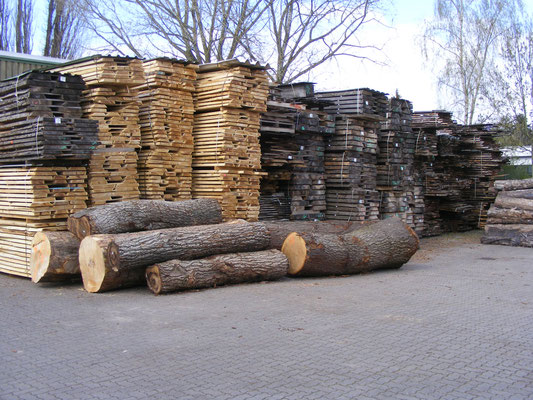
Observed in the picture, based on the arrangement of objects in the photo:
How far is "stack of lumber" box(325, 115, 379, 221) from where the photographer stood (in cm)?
1712

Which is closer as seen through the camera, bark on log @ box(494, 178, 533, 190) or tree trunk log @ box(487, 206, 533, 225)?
tree trunk log @ box(487, 206, 533, 225)

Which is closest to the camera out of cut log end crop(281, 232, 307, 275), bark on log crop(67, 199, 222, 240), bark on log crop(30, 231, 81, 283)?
bark on log crop(30, 231, 81, 283)

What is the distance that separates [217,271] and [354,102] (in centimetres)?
884

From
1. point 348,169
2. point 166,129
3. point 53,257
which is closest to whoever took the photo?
point 53,257

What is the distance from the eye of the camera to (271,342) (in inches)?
279

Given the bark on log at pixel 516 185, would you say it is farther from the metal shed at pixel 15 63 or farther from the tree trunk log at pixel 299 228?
the metal shed at pixel 15 63

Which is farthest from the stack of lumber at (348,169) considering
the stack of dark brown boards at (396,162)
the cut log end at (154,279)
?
the cut log end at (154,279)

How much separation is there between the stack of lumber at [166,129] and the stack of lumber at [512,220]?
11300 millimetres

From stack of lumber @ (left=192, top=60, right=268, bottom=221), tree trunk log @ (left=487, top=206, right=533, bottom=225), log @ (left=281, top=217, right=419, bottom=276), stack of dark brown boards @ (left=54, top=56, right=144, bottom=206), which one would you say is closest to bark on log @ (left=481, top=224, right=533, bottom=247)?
tree trunk log @ (left=487, top=206, right=533, bottom=225)

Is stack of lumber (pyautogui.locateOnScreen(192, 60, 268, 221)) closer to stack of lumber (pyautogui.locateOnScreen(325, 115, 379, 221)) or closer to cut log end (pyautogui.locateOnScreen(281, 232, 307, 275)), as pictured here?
cut log end (pyautogui.locateOnScreen(281, 232, 307, 275))

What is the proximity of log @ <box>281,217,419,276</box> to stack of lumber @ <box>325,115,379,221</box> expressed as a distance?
351 centimetres

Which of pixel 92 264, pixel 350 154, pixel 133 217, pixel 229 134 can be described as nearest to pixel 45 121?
pixel 133 217

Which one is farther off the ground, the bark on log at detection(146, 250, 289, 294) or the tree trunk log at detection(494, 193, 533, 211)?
the tree trunk log at detection(494, 193, 533, 211)

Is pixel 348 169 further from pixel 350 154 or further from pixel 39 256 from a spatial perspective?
pixel 39 256
